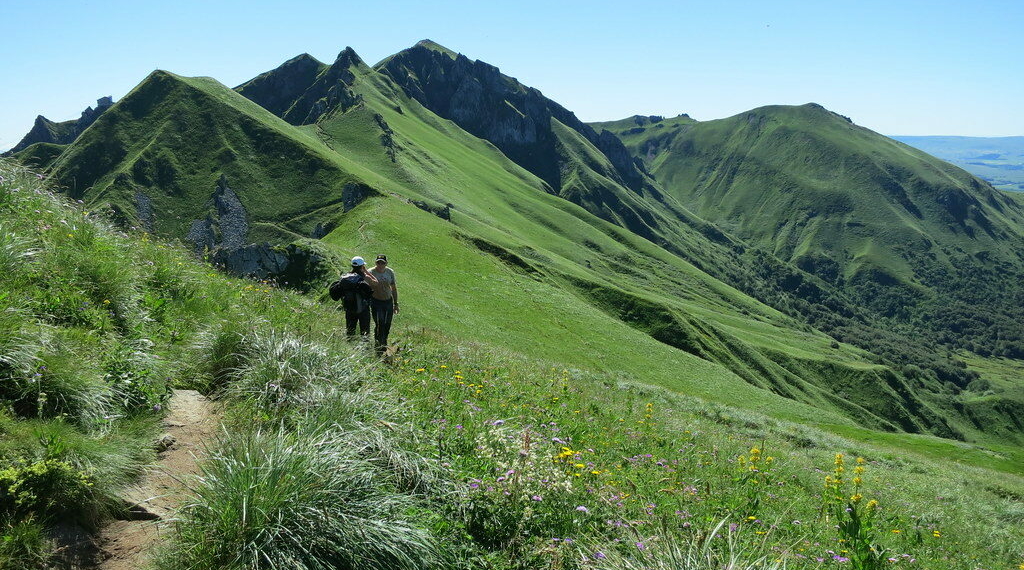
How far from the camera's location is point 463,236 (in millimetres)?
67562

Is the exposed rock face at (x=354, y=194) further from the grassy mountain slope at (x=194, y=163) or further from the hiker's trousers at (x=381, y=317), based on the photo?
the hiker's trousers at (x=381, y=317)

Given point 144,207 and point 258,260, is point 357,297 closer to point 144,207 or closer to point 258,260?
point 258,260

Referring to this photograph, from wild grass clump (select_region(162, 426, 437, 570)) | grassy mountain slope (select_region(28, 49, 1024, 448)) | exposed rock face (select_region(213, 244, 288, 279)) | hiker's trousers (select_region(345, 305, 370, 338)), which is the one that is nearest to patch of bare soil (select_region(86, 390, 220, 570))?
wild grass clump (select_region(162, 426, 437, 570))

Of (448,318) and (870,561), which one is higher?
(870,561)

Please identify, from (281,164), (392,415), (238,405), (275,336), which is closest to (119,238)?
(275,336)

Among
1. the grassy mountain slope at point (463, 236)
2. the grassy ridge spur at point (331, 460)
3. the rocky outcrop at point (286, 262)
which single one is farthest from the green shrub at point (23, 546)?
the grassy mountain slope at point (463, 236)

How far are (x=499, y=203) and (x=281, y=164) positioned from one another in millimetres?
64485

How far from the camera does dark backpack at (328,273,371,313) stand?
44.7ft

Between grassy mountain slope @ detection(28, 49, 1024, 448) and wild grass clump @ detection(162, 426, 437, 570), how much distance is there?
28986 mm

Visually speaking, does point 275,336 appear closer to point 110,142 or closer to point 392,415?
point 392,415

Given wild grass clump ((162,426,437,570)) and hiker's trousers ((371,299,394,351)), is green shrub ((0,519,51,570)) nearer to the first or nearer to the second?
wild grass clump ((162,426,437,570))

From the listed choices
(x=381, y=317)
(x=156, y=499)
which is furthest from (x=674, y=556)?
(x=381, y=317)

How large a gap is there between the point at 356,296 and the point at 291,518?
9174mm

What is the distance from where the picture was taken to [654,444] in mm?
10984
